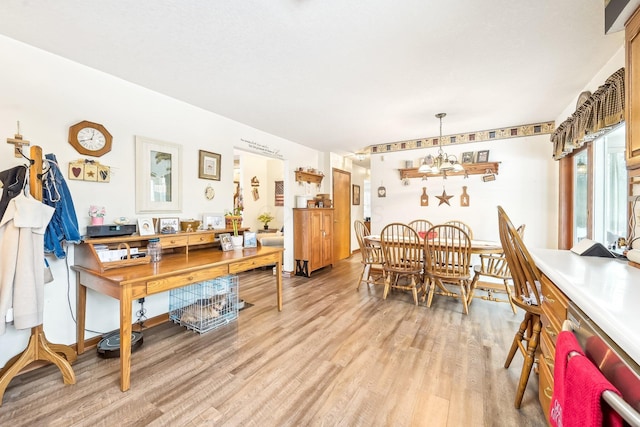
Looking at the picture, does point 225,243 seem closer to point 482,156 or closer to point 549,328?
point 549,328

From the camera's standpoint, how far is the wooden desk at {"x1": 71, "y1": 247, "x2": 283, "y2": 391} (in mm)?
1724

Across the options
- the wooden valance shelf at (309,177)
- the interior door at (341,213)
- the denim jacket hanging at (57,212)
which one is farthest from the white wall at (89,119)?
the interior door at (341,213)

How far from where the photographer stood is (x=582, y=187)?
3.13 m

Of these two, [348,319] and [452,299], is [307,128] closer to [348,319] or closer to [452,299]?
[348,319]

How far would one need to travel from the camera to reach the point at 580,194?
3.19m

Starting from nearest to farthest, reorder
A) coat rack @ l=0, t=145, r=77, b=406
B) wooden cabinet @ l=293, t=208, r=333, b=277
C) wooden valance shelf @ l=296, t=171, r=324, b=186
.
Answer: coat rack @ l=0, t=145, r=77, b=406, wooden cabinet @ l=293, t=208, r=333, b=277, wooden valance shelf @ l=296, t=171, r=324, b=186

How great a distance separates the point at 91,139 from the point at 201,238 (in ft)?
4.20

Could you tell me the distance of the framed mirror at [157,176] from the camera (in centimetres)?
257

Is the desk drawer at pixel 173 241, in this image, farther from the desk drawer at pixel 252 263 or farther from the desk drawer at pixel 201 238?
the desk drawer at pixel 252 263

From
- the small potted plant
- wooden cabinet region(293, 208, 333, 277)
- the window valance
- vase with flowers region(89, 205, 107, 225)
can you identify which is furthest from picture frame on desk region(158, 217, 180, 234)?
the window valance

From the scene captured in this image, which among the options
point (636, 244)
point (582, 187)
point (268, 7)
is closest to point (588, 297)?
point (636, 244)

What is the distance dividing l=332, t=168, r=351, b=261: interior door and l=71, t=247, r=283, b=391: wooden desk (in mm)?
3023

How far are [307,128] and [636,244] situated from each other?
354cm

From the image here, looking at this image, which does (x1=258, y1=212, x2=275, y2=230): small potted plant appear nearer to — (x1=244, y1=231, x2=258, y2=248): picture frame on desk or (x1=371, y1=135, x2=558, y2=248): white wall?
(x1=371, y1=135, x2=558, y2=248): white wall
